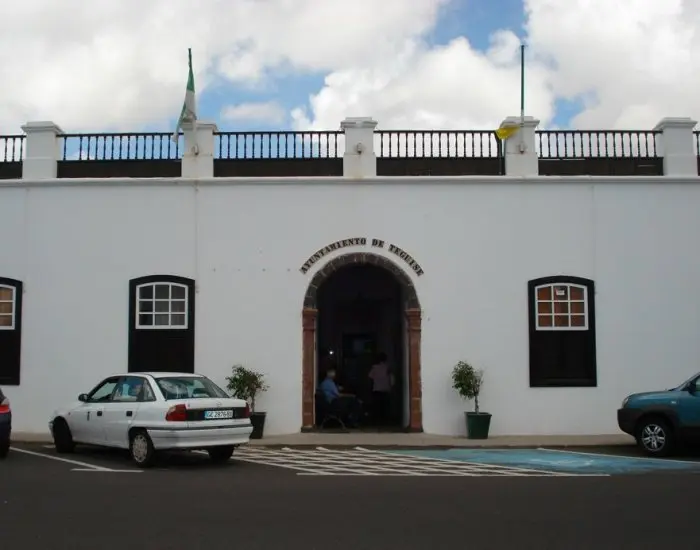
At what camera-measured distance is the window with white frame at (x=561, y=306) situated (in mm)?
18125

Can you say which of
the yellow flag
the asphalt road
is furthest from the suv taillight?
the yellow flag

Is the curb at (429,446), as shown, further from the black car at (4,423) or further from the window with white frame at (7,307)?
the window with white frame at (7,307)

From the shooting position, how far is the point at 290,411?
58.7 feet

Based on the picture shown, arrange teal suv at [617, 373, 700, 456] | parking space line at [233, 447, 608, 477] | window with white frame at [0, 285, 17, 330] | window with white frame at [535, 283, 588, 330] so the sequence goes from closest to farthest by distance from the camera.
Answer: parking space line at [233, 447, 608, 477]
teal suv at [617, 373, 700, 456]
window with white frame at [535, 283, 588, 330]
window with white frame at [0, 285, 17, 330]

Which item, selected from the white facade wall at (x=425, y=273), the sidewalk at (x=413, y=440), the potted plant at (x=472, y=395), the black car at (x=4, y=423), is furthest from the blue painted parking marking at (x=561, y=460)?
the black car at (x=4, y=423)

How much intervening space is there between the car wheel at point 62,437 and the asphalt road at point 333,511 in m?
2.09

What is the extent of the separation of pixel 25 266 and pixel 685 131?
14.7m

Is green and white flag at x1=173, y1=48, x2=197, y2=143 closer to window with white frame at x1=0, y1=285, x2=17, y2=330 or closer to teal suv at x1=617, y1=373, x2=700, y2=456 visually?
window with white frame at x1=0, y1=285, x2=17, y2=330

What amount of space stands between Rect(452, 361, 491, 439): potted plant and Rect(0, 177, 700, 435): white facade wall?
487mm

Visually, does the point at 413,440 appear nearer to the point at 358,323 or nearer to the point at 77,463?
the point at 77,463

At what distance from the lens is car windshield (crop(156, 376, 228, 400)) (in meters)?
13.0

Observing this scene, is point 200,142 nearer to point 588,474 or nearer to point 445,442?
point 445,442

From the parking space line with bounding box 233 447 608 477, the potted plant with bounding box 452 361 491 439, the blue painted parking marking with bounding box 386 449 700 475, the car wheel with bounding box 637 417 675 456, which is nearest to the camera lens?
the parking space line with bounding box 233 447 608 477

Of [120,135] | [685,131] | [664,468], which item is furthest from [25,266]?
[685,131]
